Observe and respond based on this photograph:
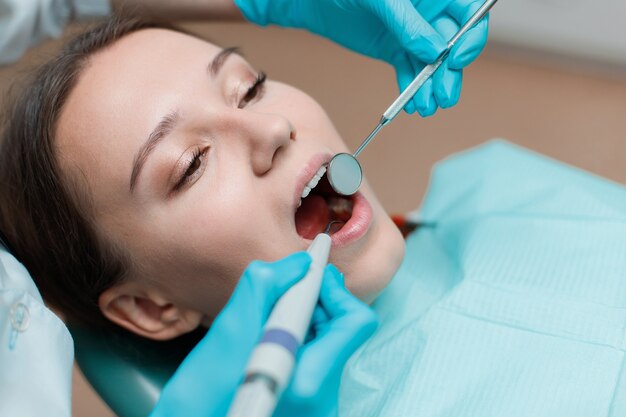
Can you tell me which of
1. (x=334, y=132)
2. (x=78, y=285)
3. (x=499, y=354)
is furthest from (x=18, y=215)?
(x=499, y=354)

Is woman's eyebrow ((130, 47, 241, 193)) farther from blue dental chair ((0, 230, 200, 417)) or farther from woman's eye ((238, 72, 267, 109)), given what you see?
blue dental chair ((0, 230, 200, 417))

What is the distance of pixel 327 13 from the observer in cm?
125

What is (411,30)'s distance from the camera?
1.04 m

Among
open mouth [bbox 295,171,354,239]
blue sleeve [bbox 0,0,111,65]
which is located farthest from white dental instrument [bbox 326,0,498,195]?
blue sleeve [bbox 0,0,111,65]

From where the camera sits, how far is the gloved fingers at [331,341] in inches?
30.1

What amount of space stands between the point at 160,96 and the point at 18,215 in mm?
333

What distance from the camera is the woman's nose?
94 centimetres

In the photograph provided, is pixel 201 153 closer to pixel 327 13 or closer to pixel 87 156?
pixel 87 156

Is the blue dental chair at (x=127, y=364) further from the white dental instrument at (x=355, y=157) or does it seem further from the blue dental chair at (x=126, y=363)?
the white dental instrument at (x=355, y=157)

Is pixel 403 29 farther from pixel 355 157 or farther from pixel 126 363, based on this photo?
pixel 126 363

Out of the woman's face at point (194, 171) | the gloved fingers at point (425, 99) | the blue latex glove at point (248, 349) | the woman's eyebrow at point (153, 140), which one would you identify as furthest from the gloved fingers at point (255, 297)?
the gloved fingers at point (425, 99)

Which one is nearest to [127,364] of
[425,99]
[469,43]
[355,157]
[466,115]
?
[355,157]

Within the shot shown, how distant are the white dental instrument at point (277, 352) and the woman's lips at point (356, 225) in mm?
163

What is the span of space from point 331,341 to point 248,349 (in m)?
0.10
